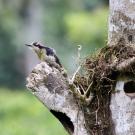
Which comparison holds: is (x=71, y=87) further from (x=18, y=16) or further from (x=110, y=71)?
(x=18, y=16)

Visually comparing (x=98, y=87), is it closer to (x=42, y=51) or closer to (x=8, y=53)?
(x=42, y=51)

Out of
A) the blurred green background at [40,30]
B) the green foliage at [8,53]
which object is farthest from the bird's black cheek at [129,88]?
the green foliage at [8,53]

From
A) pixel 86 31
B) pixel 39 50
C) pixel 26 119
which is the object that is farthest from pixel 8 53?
pixel 39 50

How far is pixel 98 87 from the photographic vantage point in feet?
16.9

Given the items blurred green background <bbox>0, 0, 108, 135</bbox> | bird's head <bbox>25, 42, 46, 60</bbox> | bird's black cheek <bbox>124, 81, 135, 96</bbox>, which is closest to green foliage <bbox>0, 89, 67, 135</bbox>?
blurred green background <bbox>0, 0, 108, 135</bbox>

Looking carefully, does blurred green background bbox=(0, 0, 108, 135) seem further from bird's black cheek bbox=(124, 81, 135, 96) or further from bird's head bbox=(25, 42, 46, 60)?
bird's black cheek bbox=(124, 81, 135, 96)

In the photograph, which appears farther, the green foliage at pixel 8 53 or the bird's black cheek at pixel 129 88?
the green foliage at pixel 8 53

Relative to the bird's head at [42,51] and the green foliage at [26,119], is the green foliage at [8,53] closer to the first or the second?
the green foliage at [26,119]

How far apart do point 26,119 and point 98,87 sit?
6831 millimetres

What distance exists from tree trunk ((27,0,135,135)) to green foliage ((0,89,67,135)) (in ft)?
14.5

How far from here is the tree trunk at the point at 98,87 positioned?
5.11 meters

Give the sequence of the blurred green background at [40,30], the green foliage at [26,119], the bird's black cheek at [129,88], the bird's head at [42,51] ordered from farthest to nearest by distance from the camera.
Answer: the blurred green background at [40,30] → the green foliage at [26,119] → the bird's head at [42,51] → the bird's black cheek at [129,88]

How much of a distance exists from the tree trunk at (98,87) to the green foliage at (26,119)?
14.5 feet

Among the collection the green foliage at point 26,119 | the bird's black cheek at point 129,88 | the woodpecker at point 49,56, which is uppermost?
the green foliage at point 26,119
